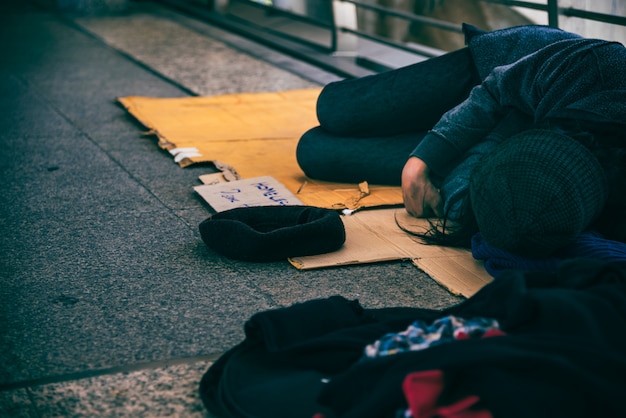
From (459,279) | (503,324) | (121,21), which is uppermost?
(503,324)

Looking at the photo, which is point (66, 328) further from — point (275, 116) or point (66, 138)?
point (275, 116)

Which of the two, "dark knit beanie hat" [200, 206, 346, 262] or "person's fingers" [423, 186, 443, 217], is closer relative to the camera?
"dark knit beanie hat" [200, 206, 346, 262]

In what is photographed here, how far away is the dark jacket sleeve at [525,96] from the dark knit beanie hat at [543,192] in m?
0.14

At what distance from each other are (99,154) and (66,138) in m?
0.30

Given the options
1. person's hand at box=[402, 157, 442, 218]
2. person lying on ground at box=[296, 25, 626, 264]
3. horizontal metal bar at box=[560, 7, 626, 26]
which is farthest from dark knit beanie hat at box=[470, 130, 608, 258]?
horizontal metal bar at box=[560, 7, 626, 26]

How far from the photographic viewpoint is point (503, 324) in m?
1.49

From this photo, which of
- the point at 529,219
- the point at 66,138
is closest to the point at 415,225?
the point at 529,219

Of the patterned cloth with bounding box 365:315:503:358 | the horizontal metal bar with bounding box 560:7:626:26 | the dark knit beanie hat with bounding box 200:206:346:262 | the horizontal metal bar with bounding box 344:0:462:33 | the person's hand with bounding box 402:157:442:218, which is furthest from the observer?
the horizontal metal bar with bounding box 344:0:462:33

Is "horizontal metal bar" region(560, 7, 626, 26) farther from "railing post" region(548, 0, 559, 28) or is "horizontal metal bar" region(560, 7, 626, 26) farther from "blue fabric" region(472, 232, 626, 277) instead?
"blue fabric" region(472, 232, 626, 277)

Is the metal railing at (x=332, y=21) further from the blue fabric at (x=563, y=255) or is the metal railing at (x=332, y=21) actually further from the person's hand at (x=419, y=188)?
the blue fabric at (x=563, y=255)

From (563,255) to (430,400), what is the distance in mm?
905

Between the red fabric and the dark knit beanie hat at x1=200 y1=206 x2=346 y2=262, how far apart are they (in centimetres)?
101

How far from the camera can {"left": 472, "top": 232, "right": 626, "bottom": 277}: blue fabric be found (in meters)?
1.98

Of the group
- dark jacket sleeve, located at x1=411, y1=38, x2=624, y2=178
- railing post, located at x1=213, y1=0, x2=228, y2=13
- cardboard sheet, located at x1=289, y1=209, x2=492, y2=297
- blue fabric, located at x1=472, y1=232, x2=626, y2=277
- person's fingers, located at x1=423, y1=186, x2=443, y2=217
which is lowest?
railing post, located at x1=213, y1=0, x2=228, y2=13
